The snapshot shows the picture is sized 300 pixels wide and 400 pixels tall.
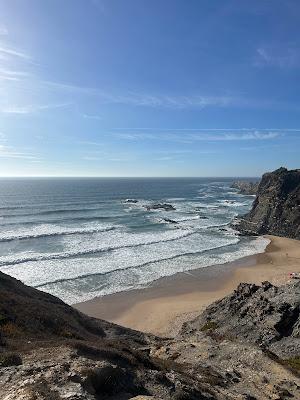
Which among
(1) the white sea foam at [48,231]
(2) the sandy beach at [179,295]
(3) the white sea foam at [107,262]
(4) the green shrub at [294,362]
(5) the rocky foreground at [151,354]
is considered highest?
(5) the rocky foreground at [151,354]

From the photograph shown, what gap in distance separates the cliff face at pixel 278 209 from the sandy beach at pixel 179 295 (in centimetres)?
1754

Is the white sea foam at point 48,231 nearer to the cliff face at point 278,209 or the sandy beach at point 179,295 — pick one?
the sandy beach at point 179,295

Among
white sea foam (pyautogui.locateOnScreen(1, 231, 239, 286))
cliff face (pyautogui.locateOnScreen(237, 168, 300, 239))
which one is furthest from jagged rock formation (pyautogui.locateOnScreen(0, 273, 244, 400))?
cliff face (pyautogui.locateOnScreen(237, 168, 300, 239))

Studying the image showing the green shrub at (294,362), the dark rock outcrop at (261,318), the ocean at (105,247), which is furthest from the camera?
the ocean at (105,247)

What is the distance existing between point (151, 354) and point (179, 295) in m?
19.5

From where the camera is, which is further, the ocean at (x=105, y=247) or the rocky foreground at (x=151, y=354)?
the ocean at (x=105, y=247)

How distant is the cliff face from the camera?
71.4 m

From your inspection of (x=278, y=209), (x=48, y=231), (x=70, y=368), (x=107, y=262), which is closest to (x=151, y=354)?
(x=70, y=368)

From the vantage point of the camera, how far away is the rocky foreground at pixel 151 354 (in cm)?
1136

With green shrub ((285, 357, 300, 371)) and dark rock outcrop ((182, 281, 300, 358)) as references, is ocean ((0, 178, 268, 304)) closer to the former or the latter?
dark rock outcrop ((182, 281, 300, 358))

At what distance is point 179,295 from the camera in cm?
3900

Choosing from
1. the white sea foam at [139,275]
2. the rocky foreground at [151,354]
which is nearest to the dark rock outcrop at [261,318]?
the rocky foreground at [151,354]

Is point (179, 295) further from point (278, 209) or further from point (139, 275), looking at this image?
point (278, 209)

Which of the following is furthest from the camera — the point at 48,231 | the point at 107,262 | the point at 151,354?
the point at 48,231
